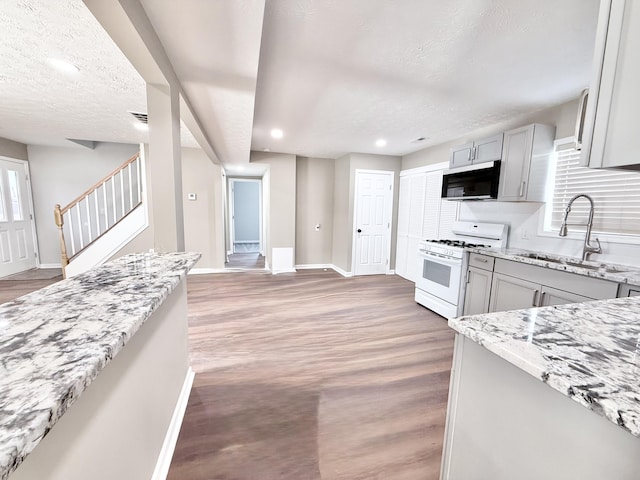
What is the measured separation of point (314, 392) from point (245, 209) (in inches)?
284

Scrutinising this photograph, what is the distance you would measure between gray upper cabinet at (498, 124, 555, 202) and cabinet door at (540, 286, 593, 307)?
1.08m

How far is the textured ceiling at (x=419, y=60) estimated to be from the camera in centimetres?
149

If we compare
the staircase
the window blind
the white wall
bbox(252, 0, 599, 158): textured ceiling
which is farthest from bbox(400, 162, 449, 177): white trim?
the staircase

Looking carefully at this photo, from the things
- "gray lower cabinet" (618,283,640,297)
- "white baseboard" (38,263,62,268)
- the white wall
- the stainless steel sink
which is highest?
the white wall

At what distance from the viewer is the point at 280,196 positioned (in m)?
5.29

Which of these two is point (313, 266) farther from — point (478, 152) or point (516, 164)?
point (516, 164)

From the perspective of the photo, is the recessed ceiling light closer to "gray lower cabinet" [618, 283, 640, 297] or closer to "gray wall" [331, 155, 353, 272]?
"gray wall" [331, 155, 353, 272]

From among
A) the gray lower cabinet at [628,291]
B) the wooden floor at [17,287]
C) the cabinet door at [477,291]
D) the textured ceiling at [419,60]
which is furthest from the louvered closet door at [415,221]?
the wooden floor at [17,287]

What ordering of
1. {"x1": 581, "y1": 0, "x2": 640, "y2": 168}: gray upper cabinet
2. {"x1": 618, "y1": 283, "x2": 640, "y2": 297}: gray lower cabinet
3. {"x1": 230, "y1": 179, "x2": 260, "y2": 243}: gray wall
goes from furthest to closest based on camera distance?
{"x1": 230, "y1": 179, "x2": 260, "y2": 243}: gray wall → {"x1": 618, "y1": 283, "x2": 640, "y2": 297}: gray lower cabinet → {"x1": 581, "y1": 0, "x2": 640, "y2": 168}: gray upper cabinet

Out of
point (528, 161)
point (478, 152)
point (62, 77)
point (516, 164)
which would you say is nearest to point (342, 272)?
point (478, 152)

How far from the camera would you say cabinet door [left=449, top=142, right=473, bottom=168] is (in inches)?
131

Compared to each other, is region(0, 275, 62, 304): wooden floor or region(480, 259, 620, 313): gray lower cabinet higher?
region(480, 259, 620, 313): gray lower cabinet

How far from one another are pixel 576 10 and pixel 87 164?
7022mm

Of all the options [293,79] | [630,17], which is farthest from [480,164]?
[630,17]
